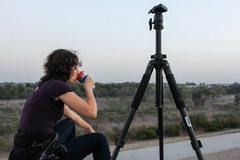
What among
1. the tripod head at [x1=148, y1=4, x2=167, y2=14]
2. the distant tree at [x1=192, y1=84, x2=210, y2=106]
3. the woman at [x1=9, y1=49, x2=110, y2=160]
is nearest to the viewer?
the woman at [x1=9, y1=49, x2=110, y2=160]

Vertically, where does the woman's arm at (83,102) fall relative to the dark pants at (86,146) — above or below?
above

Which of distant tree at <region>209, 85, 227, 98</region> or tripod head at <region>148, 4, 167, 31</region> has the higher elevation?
tripod head at <region>148, 4, 167, 31</region>

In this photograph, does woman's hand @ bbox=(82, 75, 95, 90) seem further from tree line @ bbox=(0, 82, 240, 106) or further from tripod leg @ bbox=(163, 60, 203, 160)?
tree line @ bbox=(0, 82, 240, 106)

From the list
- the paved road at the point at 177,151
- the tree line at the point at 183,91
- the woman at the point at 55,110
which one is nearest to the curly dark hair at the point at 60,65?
the woman at the point at 55,110

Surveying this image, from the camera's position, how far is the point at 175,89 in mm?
2254

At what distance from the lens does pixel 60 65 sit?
2.15 m

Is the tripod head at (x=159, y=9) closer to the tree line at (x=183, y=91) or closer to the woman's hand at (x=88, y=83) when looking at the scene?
the woman's hand at (x=88, y=83)

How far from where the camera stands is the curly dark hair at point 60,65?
7.06 feet

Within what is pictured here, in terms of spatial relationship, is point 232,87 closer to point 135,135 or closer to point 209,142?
point 135,135

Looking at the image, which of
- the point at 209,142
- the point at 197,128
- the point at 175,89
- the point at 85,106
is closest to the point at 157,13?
the point at 175,89

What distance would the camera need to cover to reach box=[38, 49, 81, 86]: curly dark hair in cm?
215

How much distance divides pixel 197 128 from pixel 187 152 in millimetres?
6754

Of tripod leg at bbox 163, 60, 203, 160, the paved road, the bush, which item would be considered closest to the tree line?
the bush

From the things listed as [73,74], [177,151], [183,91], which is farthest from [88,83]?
[183,91]
